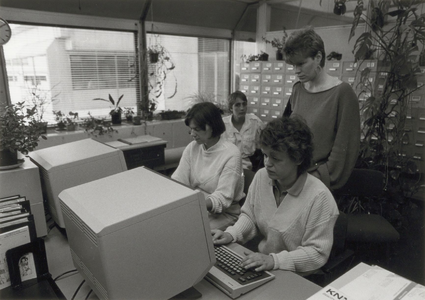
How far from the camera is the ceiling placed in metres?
3.76

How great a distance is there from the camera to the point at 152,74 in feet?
14.9

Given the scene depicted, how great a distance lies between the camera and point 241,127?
3514mm

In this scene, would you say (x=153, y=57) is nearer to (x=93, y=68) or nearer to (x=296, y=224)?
(x=93, y=68)

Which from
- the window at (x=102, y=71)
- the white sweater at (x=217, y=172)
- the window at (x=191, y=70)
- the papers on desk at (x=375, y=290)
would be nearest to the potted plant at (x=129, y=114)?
the window at (x=102, y=71)

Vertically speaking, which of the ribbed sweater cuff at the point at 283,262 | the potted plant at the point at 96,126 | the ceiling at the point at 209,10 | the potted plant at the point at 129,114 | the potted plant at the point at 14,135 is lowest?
the ribbed sweater cuff at the point at 283,262

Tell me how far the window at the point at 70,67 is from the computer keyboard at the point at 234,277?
3.33m

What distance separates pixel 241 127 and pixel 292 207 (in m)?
2.18

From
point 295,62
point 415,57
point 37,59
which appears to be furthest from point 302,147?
point 37,59

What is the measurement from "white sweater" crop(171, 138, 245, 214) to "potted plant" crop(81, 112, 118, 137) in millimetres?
2137

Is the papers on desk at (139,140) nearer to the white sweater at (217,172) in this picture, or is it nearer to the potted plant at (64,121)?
the potted plant at (64,121)

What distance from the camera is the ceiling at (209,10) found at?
3.76 m

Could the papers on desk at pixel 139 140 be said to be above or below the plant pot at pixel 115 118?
below

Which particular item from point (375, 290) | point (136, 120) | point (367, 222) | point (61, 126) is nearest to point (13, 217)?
point (375, 290)

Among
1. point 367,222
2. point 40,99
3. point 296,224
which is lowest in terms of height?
point 367,222
